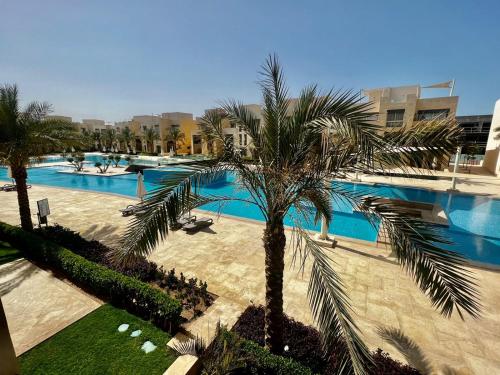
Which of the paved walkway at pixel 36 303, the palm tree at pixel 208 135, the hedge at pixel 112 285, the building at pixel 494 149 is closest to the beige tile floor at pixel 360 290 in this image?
the hedge at pixel 112 285

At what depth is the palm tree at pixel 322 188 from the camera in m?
2.81

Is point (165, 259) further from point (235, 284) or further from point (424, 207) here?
point (424, 207)

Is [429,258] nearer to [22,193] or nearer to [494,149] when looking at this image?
[22,193]

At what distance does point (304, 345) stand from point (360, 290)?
2.73 meters

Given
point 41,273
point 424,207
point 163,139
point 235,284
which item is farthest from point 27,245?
point 163,139

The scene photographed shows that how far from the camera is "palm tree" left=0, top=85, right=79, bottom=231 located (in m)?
7.93

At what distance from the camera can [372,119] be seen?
10.2 ft

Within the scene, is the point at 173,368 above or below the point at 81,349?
above

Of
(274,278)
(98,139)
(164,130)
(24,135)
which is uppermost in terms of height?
(164,130)

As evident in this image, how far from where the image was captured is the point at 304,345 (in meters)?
4.46

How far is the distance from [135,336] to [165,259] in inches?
124

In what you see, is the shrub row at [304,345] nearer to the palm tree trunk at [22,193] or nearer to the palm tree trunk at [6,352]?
the palm tree trunk at [6,352]

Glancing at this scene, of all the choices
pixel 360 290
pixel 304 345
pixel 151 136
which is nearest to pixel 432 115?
pixel 304 345

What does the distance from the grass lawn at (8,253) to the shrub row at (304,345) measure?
7.69 meters
